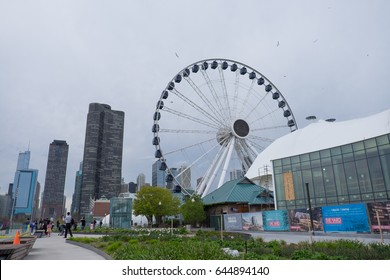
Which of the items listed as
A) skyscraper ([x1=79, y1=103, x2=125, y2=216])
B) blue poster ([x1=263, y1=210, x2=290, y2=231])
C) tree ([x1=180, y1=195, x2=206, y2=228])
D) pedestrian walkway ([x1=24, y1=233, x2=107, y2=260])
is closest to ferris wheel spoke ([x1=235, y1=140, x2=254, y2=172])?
tree ([x1=180, y1=195, x2=206, y2=228])

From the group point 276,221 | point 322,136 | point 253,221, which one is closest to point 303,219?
point 276,221

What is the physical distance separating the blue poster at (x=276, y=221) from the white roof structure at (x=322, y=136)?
457 inches

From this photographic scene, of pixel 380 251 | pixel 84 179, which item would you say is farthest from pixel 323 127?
pixel 84 179

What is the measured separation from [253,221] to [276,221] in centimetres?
291

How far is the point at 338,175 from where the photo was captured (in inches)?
1162

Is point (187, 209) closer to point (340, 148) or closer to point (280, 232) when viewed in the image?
point (280, 232)

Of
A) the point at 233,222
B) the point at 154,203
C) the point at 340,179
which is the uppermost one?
the point at 340,179

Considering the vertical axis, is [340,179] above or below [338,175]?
below

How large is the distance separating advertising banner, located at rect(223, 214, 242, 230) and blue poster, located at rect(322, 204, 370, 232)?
33.3 feet

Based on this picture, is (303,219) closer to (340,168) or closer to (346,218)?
(346,218)

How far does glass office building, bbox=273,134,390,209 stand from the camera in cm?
2689

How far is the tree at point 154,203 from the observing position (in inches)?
2160

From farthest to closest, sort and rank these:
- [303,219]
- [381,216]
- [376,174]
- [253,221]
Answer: [253,221] < [376,174] < [303,219] < [381,216]

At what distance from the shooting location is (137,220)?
256ft
